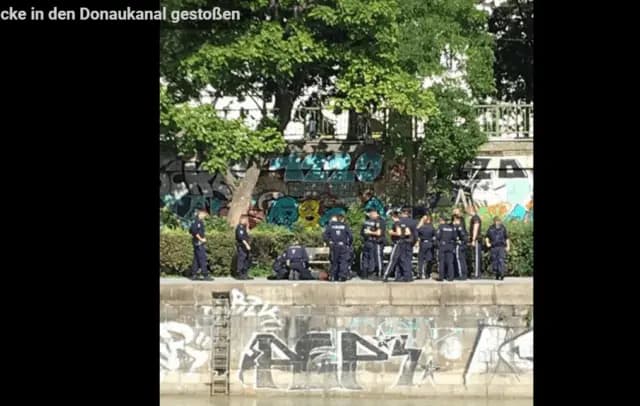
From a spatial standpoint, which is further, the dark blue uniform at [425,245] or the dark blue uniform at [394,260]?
the dark blue uniform at [425,245]

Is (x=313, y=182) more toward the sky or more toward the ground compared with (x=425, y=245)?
more toward the sky

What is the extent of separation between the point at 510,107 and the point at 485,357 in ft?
25.8

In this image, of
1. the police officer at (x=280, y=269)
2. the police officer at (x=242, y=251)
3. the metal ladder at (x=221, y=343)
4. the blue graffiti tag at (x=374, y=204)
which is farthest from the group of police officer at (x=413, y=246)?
the blue graffiti tag at (x=374, y=204)

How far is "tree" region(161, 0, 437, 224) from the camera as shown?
19422 mm

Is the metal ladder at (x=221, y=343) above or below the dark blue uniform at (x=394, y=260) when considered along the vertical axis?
below

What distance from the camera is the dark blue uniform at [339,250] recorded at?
18906 millimetres

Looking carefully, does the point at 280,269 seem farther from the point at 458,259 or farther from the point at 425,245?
the point at 458,259

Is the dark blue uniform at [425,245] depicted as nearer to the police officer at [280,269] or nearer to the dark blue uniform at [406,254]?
the dark blue uniform at [406,254]

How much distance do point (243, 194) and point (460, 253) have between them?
612 cm

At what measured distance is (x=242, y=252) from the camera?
19.2m

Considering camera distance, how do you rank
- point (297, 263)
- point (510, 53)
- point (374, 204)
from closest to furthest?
point (297, 263), point (510, 53), point (374, 204)

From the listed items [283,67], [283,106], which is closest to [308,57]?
[283,67]

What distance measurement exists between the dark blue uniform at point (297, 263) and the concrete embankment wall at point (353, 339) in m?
0.66
